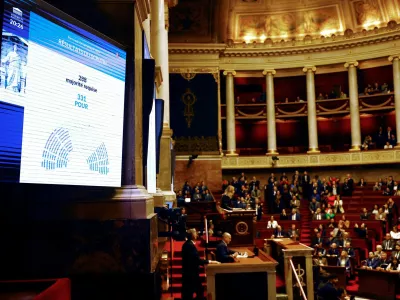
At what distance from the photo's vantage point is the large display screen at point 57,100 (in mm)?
2803

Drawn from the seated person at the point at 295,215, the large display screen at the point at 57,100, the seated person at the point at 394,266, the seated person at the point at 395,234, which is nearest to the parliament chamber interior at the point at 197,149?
the large display screen at the point at 57,100

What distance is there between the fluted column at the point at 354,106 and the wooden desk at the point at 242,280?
17.8 m

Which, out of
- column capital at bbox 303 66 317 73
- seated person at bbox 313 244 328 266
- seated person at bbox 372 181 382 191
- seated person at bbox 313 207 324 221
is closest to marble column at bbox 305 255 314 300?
seated person at bbox 313 244 328 266

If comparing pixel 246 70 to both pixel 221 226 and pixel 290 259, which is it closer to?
pixel 221 226

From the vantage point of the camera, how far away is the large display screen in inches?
110

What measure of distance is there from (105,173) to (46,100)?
2.65 ft

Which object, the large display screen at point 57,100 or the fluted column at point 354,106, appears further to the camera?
the fluted column at point 354,106

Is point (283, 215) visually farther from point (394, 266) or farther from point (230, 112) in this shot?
point (230, 112)

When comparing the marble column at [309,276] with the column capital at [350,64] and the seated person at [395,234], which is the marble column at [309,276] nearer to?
the seated person at [395,234]

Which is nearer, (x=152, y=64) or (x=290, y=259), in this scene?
(x=152, y=64)

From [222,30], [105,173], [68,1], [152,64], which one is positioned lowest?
[105,173]

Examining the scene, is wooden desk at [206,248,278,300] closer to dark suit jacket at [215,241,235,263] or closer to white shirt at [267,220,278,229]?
dark suit jacket at [215,241,235,263]

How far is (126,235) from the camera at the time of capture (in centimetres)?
365

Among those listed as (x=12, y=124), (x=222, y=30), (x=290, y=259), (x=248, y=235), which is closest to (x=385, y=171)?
(x=222, y=30)
